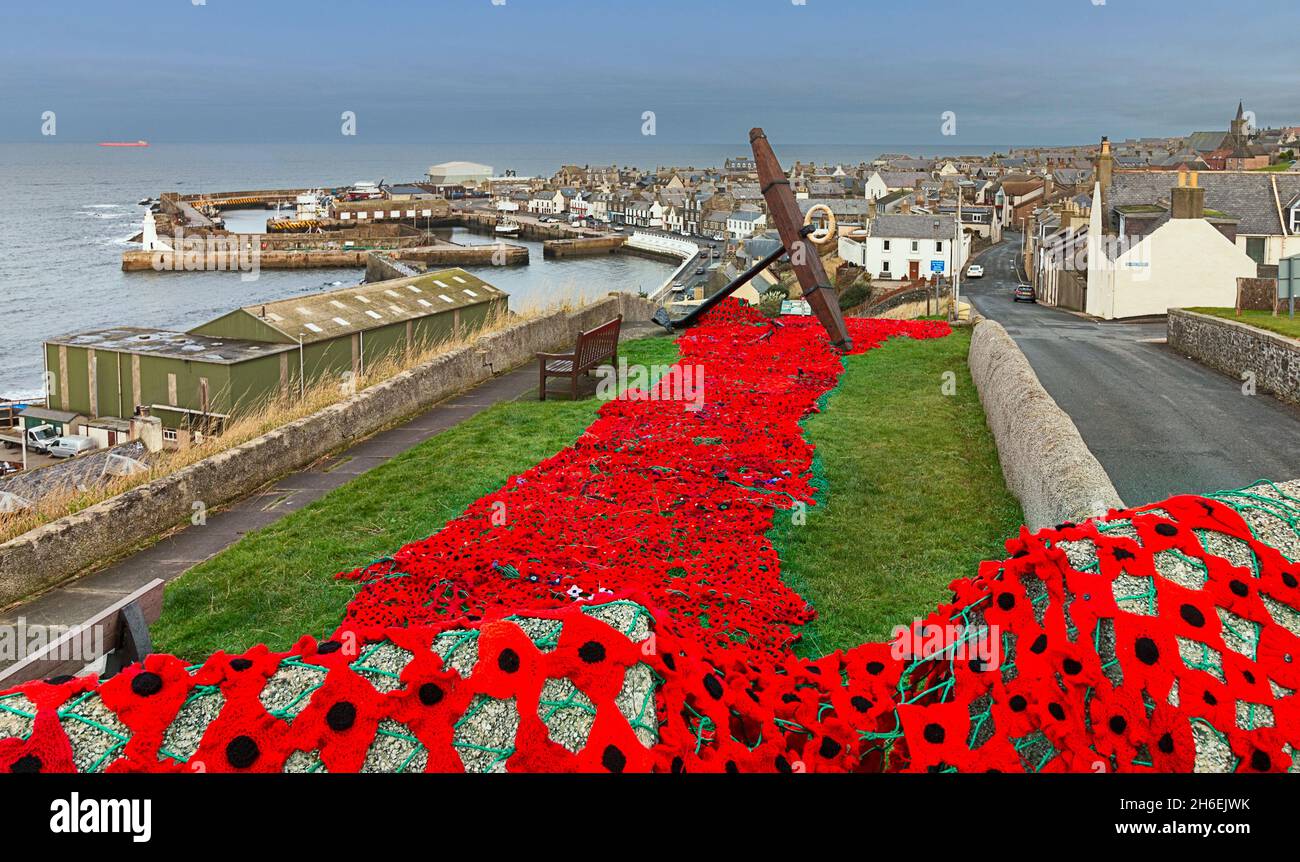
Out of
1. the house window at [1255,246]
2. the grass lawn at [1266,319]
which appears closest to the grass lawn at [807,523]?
the grass lawn at [1266,319]

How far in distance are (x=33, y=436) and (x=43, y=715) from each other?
114 ft

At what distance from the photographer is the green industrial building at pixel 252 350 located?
70.7ft

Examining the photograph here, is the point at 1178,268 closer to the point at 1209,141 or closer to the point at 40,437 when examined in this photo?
the point at 40,437

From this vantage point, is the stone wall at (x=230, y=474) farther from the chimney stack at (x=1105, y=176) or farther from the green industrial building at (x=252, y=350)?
the chimney stack at (x=1105, y=176)

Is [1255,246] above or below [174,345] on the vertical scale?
above

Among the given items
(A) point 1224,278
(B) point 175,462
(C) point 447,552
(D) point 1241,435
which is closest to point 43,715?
(C) point 447,552

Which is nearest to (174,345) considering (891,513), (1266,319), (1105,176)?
(891,513)

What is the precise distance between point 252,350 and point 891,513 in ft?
54.0

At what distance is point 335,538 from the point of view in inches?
366

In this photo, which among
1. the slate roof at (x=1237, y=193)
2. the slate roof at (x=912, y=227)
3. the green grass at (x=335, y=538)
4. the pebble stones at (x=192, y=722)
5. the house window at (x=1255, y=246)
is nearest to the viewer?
the pebble stones at (x=192, y=722)

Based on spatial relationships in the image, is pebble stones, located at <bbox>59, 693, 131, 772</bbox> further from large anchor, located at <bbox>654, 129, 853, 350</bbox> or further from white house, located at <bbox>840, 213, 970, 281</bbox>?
white house, located at <bbox>840, 213, 970, 281</bbox>

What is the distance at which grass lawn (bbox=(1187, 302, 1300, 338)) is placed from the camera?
17688 millimetres

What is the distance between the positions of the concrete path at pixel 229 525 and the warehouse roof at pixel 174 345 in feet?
28.0
